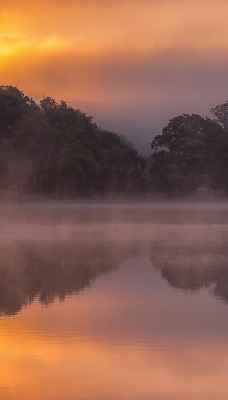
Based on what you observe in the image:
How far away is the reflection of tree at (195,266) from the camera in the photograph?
57.8 feet

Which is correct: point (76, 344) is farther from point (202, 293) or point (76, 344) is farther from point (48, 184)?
point (48, 184)

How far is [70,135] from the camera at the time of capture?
3221 inches

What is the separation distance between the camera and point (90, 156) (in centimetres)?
8181

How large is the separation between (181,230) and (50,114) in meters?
57.6

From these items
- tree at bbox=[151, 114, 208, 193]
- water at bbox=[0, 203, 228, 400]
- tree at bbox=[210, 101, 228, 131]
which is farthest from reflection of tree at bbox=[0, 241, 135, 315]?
tree at bbox=[210, 101, 228, 131]

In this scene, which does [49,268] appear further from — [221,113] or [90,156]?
[221,113]

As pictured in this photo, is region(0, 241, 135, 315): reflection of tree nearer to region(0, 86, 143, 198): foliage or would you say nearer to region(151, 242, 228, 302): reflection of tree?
region(151, 242, 228, 302): reflection of tree

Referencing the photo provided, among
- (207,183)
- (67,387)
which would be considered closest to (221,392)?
(67,387)

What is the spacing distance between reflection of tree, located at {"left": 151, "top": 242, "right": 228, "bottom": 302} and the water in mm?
23

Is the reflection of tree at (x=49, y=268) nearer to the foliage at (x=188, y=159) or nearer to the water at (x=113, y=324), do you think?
the water at (x=113, y=324)

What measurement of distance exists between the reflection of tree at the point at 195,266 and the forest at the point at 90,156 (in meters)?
51.0

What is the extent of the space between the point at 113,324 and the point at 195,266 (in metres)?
8.28

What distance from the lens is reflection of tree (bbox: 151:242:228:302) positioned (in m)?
17.6

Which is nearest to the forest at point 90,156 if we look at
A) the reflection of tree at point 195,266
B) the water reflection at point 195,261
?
the water reflection at point 195,261
